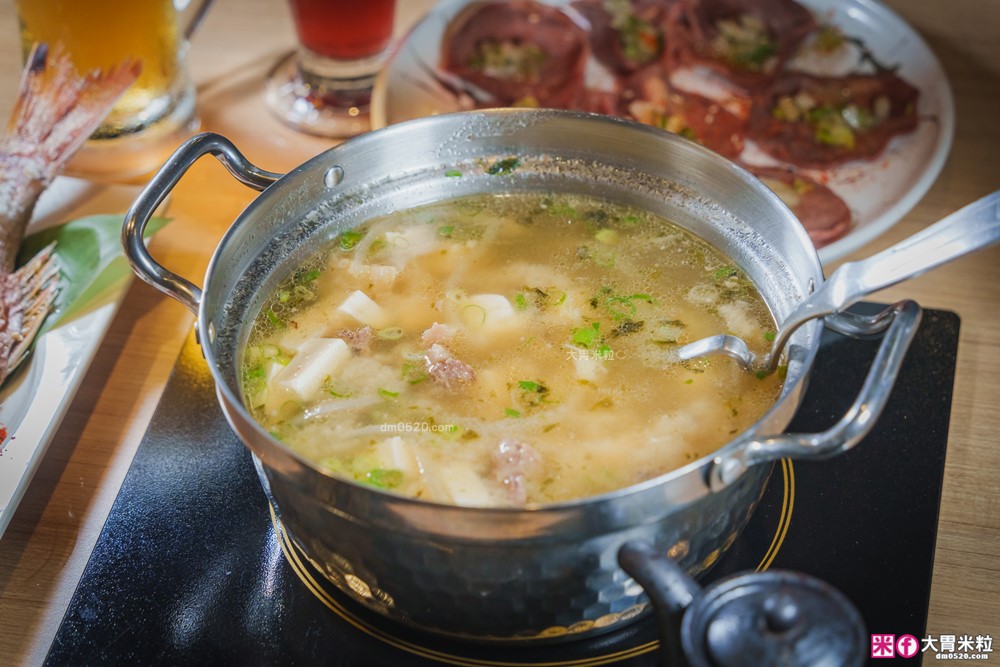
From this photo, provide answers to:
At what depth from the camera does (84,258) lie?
2.22m

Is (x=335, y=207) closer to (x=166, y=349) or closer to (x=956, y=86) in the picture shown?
(x=166, y=349)

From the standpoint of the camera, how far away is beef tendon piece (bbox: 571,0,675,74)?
297cm

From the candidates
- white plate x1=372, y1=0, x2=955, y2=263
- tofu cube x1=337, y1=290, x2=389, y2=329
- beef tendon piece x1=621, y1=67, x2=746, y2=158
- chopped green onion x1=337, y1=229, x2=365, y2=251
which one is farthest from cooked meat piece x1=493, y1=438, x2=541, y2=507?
beef tendon piece x1=621, y1=67, x2=746, y2=158

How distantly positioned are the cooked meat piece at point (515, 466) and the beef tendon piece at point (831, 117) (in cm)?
152

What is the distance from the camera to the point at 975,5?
3.34m

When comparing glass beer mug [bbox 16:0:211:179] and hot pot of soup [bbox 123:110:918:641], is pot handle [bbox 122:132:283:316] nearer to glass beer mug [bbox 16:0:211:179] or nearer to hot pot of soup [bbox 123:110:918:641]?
hot pot of soup [bbox 123:110:918:641]

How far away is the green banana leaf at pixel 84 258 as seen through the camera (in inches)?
83.4

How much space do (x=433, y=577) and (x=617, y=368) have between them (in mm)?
482

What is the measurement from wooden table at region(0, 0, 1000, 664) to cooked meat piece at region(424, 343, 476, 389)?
69 centimetres

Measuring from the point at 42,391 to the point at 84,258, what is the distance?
0.41 metres

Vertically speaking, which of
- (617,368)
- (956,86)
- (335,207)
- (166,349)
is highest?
(335,207)

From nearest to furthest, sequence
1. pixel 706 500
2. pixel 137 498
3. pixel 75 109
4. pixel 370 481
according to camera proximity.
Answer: pixel 706 500 < pixel 370 481 < pixel 137 498 < pixel 75 109

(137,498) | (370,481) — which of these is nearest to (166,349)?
(137,498)

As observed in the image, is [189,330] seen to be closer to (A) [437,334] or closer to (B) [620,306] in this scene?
(A) [437,334]
